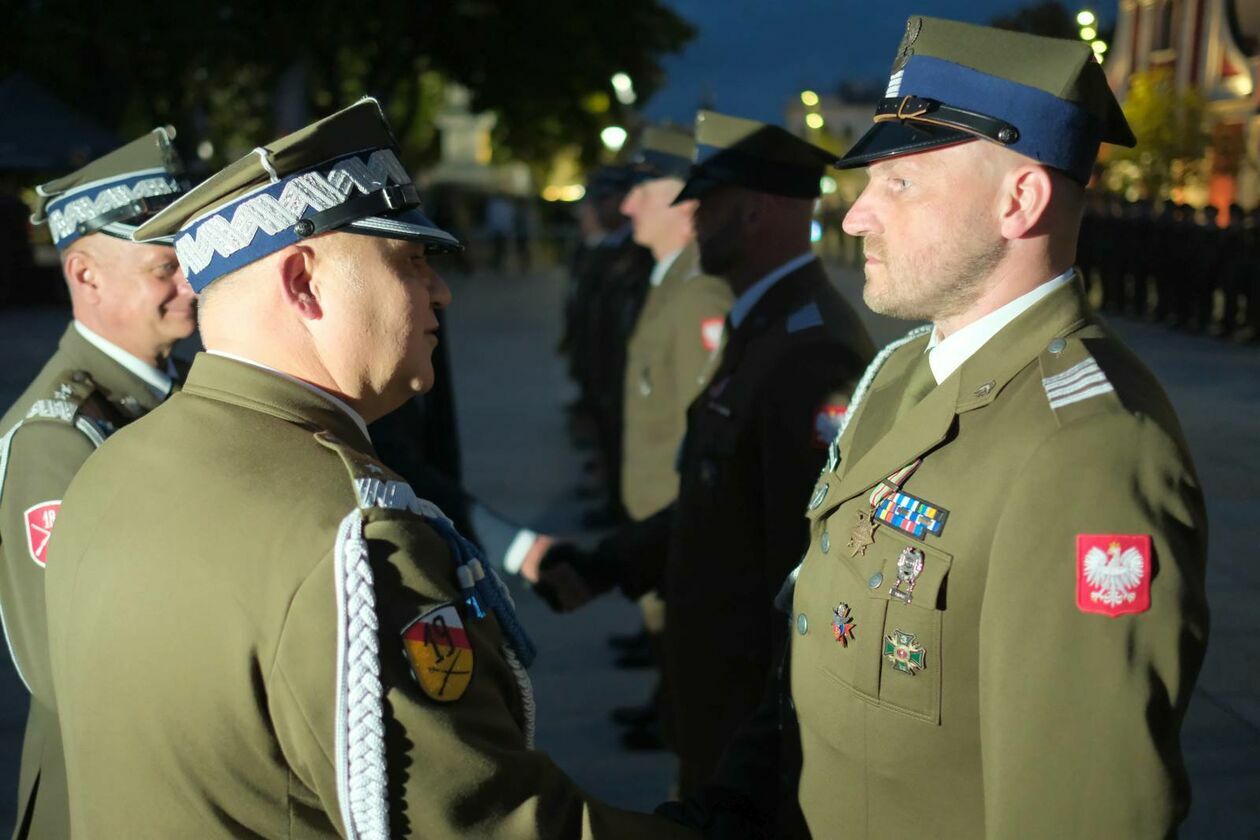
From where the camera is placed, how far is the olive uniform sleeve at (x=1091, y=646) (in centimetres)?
163

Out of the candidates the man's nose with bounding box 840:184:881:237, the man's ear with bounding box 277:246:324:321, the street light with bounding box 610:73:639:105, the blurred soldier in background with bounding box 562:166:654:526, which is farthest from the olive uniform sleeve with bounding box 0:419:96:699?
the street light with bounding box 610:73:639:105

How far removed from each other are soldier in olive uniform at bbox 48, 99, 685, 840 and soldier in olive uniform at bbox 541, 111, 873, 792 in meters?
1.48

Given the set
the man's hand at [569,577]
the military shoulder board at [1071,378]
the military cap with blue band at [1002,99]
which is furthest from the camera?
the man's hand at [569,577]

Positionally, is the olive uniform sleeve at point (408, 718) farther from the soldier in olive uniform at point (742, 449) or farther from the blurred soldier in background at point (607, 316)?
the blurred soldier in background at point (607, 316)

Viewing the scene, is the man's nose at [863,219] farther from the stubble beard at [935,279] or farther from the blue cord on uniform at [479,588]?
the blue cord on uniform at [479,588]

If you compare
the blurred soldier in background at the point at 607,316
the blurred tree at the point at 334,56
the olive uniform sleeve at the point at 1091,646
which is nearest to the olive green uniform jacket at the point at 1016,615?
the olive uniform sleeve at the point at 1091,646

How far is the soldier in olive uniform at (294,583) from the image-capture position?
5.10 feet

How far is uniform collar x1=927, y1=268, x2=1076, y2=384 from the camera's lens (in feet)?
6.73

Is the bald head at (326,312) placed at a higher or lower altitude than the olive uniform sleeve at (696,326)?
higher

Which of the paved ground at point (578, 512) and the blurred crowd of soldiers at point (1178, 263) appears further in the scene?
the blurred crowd of soldiers at point (1178, 263)

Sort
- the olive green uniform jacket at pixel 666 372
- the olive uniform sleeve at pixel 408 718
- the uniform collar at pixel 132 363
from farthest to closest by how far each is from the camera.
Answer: the olive green uniform jacket at pixel 666 372
the uniform collar at pixel 132 363
the olive uniform sleeve at pixel 408 718

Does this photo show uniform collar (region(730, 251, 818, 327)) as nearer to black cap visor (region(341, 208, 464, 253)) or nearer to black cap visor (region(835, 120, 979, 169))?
black cap visor (region(835, 120, 979, 169))

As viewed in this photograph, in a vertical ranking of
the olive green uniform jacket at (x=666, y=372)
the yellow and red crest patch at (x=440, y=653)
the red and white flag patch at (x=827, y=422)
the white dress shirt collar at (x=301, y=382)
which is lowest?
the olive green uniform jacket at (x=666, y=372)

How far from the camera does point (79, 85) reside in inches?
872
